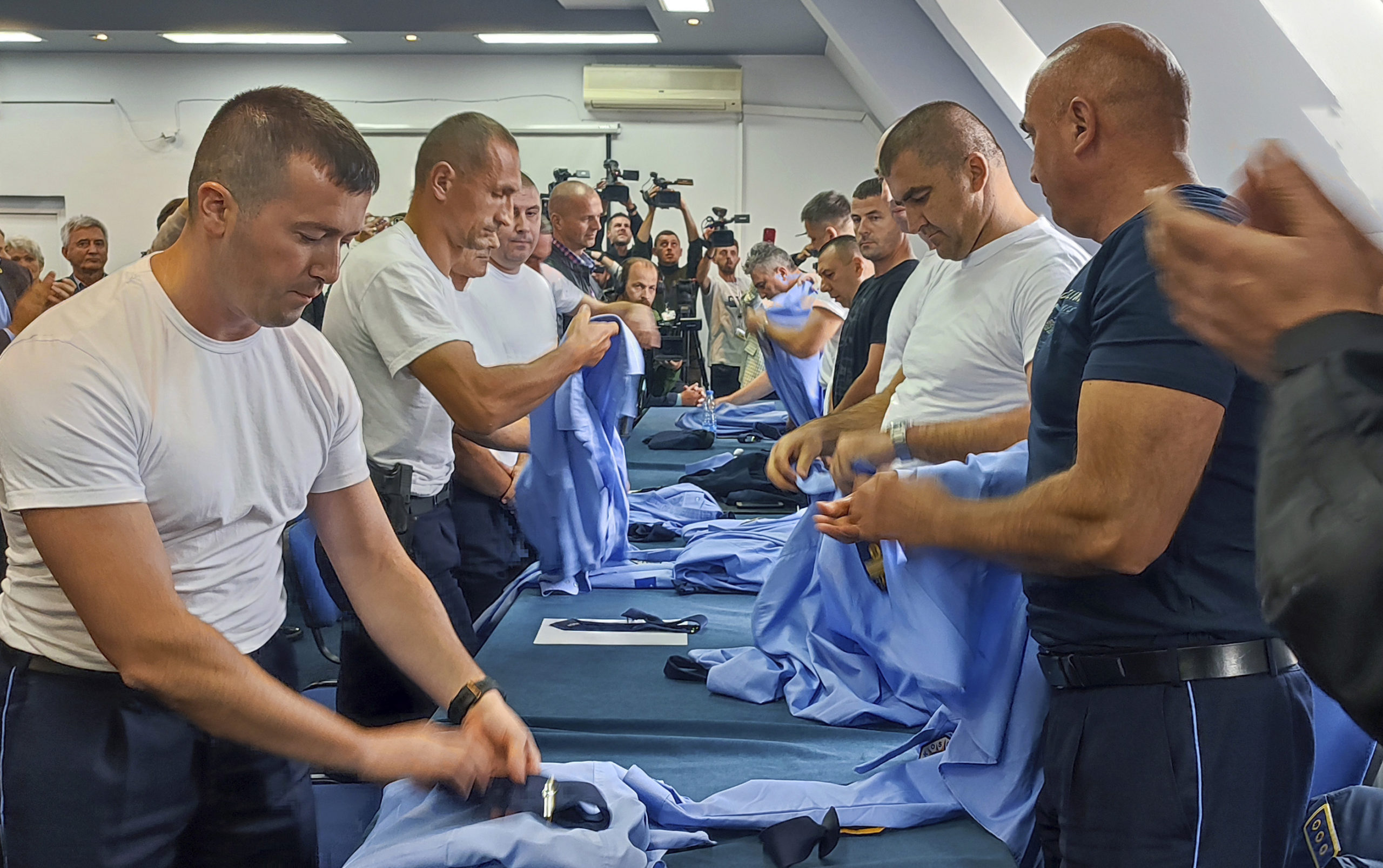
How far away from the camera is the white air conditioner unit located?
10.4 meters

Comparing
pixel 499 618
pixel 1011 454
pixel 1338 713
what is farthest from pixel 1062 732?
pixel 499 618

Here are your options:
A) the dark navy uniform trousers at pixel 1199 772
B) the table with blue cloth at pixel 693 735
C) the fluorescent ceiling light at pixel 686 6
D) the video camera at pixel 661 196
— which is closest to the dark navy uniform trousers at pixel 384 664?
the table with blue cloth at pixel 693 735

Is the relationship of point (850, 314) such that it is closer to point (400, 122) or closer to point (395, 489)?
point (395, 489)

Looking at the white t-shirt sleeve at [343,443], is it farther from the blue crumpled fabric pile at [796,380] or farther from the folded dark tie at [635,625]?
the blue crumpled fabric pile at [796,380]

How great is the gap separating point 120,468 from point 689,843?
35.3 inches

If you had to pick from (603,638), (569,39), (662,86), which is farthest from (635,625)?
(662,86)

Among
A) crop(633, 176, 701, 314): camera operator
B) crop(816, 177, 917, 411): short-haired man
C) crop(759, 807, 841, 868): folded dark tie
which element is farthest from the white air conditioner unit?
crop(759, 807, 841, 868): folded dark tie

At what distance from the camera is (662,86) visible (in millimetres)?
10359

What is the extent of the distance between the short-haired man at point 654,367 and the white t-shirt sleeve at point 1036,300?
130 inches

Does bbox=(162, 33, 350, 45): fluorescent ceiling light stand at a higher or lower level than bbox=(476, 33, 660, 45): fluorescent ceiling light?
higher

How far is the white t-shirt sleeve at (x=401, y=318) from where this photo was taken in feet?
7.34

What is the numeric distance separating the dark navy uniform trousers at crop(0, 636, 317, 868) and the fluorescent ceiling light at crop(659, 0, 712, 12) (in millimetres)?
7930

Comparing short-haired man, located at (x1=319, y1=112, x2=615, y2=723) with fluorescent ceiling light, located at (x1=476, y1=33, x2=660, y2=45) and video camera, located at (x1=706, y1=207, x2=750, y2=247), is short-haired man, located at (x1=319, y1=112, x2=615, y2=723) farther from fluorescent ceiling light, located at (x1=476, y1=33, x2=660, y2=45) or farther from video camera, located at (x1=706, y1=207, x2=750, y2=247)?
fluorescent ceiling light, located at (x1=476, y1=33, x2=660, y2=45)

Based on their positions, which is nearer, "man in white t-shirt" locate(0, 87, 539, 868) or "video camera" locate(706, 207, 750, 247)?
"man in white t-shirt" locate(0, 87, 539, 868)
